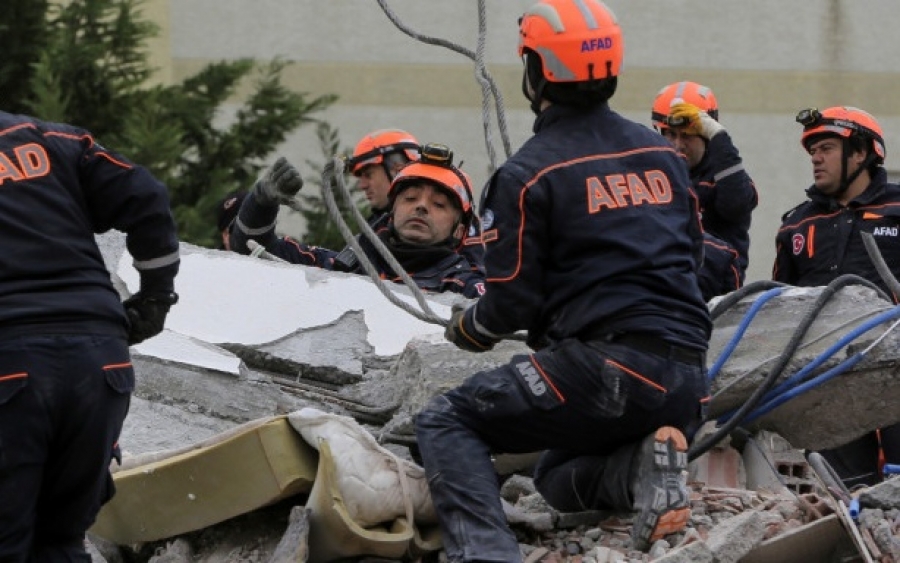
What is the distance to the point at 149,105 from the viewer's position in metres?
13.0

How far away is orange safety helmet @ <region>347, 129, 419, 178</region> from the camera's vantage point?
9.68m

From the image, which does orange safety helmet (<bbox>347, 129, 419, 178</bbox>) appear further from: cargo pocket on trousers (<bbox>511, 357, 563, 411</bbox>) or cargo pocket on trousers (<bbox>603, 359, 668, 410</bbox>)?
cargo pocket on trousers (<bbox>603, 359, 668, 410</bbox>)

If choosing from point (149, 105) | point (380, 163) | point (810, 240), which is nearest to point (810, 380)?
point (810, 240)

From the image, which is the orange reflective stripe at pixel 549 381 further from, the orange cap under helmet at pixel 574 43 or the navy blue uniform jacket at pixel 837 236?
the navy blue uniform jacket at pixel 837 236

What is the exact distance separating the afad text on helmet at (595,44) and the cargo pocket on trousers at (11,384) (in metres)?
1.94

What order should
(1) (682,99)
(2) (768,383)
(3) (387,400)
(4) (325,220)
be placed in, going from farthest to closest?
(4) (325,220), (1) (682,99), (3) (387,400), (2) (768,383)

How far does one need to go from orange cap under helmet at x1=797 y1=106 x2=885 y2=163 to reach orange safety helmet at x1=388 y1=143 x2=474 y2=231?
1.54 metres

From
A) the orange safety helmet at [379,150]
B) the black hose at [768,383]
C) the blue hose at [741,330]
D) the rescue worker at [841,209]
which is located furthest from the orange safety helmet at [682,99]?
the black hose at [768,383]

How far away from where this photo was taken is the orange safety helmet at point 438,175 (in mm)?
8648

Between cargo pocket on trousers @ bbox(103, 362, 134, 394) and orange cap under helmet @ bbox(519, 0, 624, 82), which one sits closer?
cargo pocket on trousers @ bbox(103, 362, 134, 394)

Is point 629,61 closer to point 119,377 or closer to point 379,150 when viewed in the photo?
point 379,150

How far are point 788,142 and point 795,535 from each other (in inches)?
483

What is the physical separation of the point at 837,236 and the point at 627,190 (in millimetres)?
2908

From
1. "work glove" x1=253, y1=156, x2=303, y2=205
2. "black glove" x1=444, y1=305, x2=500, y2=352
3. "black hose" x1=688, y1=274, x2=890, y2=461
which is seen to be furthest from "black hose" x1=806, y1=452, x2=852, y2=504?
"work glove" x1=253, y1=156, x2=303, y2=205
